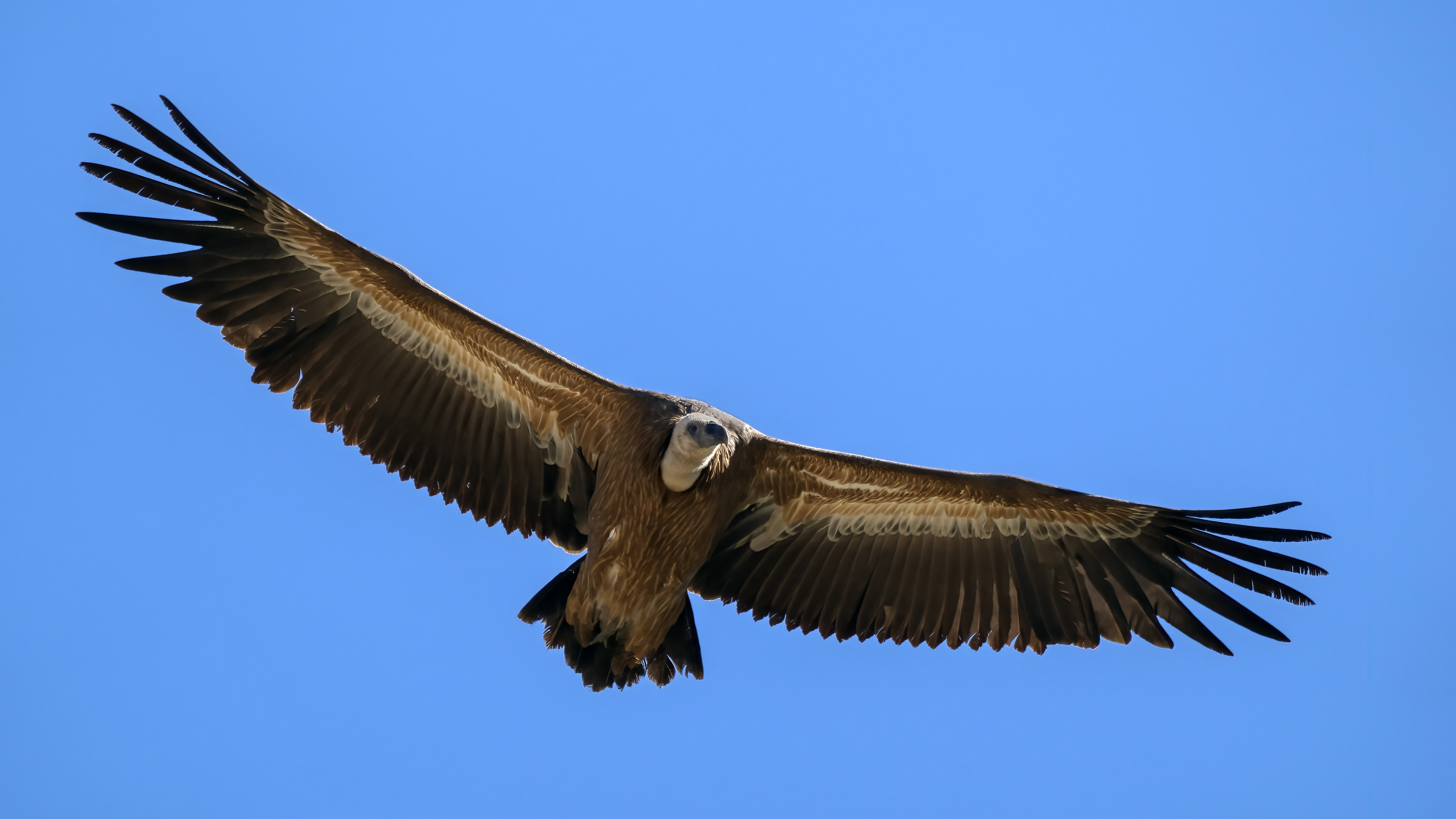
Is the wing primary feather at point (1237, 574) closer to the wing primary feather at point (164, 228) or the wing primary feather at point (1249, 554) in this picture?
the wing primary feather at point (1249, 554)

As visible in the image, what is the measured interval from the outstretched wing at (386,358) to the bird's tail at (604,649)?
60 centimetres

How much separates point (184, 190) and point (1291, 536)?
7792 millimetres

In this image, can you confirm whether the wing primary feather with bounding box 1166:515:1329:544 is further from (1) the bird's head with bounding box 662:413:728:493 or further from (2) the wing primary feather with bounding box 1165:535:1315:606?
(1) the bird's head with bounding box 662:413:728:493

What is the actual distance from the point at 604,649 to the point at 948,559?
2704 millimetres

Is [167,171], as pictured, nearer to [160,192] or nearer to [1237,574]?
[160,192]

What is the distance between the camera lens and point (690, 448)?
8281 mm

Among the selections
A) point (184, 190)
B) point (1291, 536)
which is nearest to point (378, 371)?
point (184, 190)

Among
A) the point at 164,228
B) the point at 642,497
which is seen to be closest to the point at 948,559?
the point at 642,497

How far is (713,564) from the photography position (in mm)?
9828

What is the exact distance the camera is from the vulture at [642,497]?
29.0ft

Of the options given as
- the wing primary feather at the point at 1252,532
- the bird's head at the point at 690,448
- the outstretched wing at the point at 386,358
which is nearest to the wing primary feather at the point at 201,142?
the outstretched wing at the point at 386,358

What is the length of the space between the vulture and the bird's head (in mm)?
22

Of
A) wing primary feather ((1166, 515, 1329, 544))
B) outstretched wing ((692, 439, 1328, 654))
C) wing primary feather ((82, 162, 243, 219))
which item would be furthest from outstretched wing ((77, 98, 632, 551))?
wing primary feather ((1166, 515, 1329, 544))

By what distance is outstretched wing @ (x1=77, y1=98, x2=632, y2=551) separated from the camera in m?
9.00
